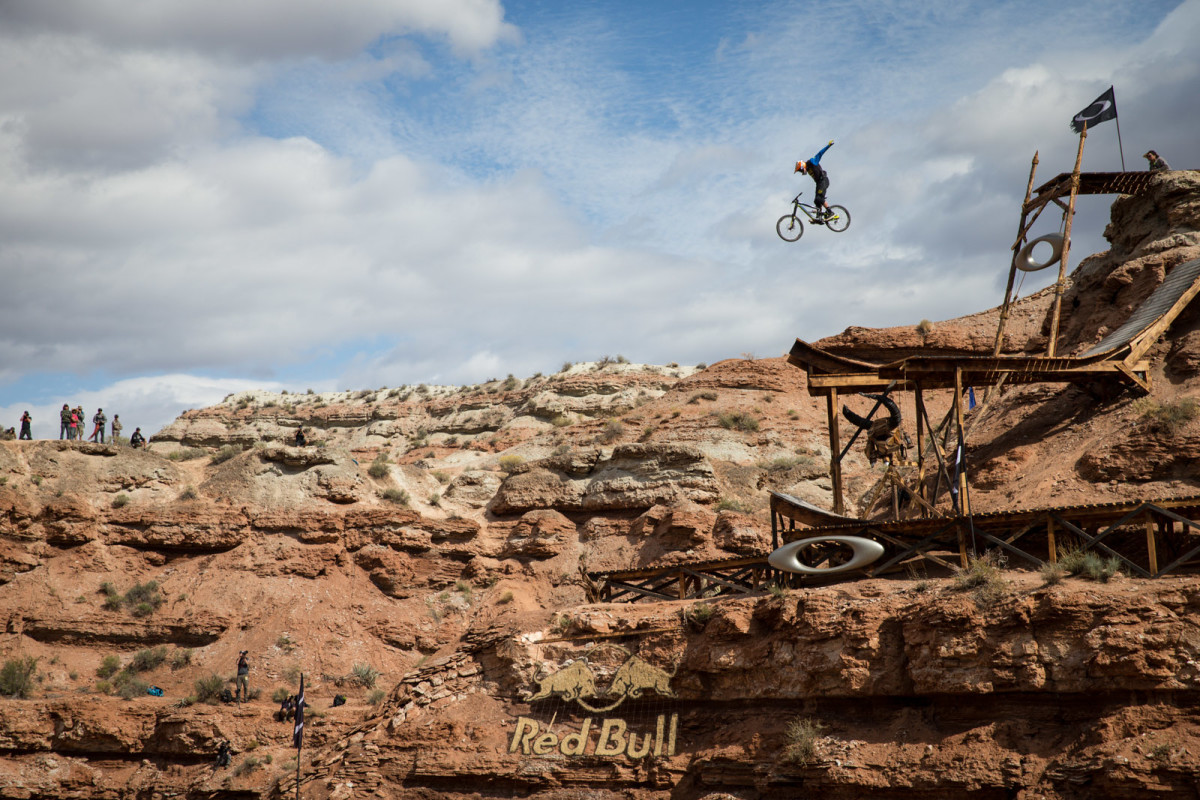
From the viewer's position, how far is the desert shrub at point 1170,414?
763 inches

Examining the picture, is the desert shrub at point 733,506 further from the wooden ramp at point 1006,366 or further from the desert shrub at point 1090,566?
the desert shrub at point 1090,566

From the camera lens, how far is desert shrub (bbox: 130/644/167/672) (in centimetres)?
2823

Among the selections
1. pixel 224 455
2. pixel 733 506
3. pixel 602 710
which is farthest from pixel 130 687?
pixel 733 506

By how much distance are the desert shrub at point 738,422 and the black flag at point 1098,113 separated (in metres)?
14.5

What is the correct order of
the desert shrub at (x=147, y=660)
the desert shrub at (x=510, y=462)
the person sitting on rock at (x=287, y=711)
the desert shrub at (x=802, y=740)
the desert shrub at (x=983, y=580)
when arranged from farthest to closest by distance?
the desert shrub at (x=510, y=462) → the desert shrub at (x=147, y=660) → the person sitting on rock at (x=287, y=711) → the desert shrub at (x=802, y=740) → the desert shrub at (x=983, y=580)

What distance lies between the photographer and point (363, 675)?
2800cm

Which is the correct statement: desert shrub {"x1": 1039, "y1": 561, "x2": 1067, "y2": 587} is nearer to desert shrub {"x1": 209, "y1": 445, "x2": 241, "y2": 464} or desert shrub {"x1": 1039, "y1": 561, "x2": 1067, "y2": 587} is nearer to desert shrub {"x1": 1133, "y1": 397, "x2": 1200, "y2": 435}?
desert shrub {"x1": 1133, "y1": 397, "x2": 1200, "y2": 435}

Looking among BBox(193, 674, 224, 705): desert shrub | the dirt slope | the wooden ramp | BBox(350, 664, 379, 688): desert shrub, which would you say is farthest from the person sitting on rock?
the wooden ramp

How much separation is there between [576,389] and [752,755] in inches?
1323

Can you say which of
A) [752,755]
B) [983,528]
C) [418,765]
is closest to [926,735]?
[752,755]

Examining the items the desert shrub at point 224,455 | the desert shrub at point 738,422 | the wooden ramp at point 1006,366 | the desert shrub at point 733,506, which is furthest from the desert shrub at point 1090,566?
the desert shrub at point 224,455

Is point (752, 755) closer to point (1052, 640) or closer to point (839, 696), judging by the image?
point (839, 696)

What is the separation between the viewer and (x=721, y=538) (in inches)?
1099

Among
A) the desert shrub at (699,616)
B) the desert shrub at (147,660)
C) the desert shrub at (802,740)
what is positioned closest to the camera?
the desert shrub at (802,740)
